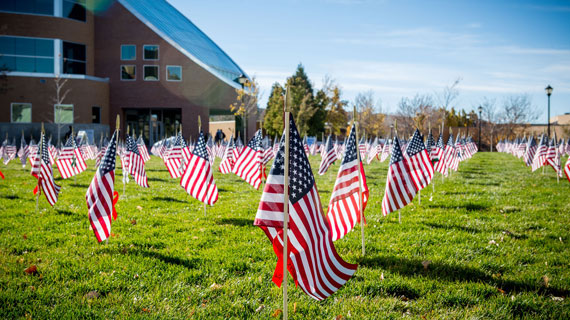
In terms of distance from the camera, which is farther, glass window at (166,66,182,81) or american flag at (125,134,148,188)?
glass window at (166,66,182,81)

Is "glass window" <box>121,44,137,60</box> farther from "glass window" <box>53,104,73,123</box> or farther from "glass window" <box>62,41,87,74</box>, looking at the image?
"glass window" <box>53,104,73,123</box>

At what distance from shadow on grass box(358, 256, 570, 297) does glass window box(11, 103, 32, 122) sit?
36951 millimetres

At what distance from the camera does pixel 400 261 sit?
5645 mm

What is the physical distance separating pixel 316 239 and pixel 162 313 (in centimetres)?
173

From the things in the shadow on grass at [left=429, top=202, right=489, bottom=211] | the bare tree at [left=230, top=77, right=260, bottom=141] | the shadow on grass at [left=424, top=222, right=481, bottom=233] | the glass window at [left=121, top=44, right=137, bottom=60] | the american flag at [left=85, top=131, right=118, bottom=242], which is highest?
the glass window at [left=121, top=44, right=137, bottom=60]

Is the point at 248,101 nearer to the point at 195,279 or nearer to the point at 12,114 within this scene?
the point at 12,114

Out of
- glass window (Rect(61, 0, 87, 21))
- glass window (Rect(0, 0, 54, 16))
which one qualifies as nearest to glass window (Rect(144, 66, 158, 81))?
glass window (Rect(61, 0, 87, 21))

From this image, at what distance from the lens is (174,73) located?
39.8 meters

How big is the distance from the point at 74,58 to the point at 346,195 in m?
38.5

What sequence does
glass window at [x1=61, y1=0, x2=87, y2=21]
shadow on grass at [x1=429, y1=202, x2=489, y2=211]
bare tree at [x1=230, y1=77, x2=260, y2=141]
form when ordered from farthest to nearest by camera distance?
1. bare tree at [x1=230, y1=77, x2=260, y2=141]
2. glass window at [x1=61, y1=0, x2=87, y2=21]
3. shadow on grass at [x1=429, y1=202, x2=489, y2=211]

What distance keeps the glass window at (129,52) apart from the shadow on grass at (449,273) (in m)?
38.4

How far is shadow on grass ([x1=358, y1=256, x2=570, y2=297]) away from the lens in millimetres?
4793

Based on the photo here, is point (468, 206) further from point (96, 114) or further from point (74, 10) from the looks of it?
point (74, 10)

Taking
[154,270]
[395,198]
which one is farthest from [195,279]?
[395,198]
